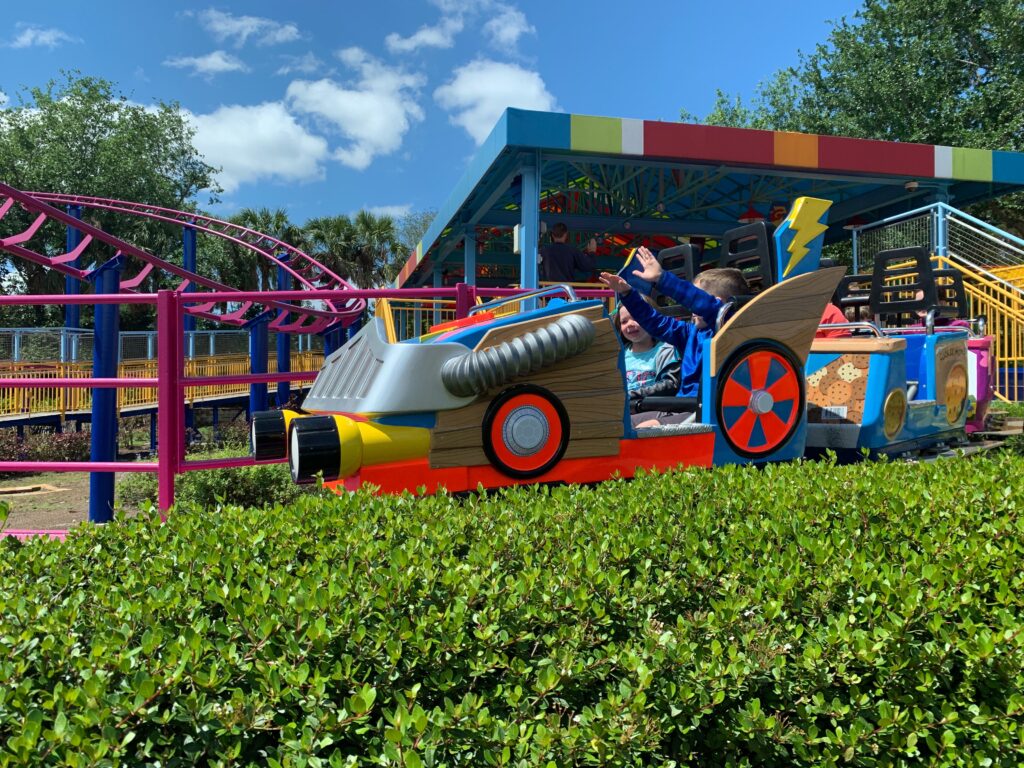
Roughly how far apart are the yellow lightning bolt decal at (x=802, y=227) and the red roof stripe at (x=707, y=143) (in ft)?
20.6

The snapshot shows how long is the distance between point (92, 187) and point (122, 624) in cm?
3068

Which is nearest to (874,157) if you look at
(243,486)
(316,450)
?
(243,486)

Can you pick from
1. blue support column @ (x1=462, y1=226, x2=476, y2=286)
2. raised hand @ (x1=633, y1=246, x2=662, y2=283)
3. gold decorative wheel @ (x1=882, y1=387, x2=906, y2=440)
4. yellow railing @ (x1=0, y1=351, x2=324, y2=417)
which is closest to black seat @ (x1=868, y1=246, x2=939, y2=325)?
gold decorative wheel @ (x1=882, y1=387, x2=906, y2=440)

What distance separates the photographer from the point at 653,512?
1.98 m

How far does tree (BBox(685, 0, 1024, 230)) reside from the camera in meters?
21.2

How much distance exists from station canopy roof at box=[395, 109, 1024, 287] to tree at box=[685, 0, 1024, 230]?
6716 mm

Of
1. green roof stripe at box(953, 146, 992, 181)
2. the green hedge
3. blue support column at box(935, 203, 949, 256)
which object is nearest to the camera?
the green hedge

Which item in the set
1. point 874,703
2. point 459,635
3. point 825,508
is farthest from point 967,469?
point 459,635

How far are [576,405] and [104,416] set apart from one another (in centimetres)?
351

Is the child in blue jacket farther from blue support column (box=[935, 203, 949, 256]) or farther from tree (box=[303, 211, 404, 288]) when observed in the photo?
tree (box=[303, 211, 404, 288])

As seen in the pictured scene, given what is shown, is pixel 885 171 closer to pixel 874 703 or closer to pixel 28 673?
pixel 874 703

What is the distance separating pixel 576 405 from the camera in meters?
2.80

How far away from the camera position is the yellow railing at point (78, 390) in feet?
43.0

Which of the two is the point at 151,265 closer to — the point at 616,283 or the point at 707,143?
the point at 707,143
